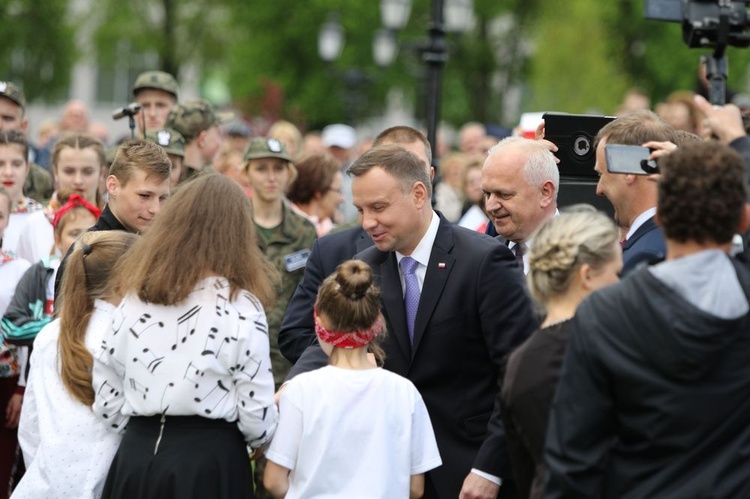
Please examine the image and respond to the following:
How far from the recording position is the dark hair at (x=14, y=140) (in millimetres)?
9094

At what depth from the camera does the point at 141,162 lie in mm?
6867

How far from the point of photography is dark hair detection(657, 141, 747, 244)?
13.6ft

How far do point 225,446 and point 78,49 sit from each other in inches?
1645

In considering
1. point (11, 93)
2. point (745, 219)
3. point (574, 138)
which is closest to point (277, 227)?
point (11, 93)

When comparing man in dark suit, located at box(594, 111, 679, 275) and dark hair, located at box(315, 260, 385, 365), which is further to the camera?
man in dark suit, located at box(594, 111, 679, 275)

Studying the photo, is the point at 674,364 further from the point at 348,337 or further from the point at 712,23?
the point at 712,23

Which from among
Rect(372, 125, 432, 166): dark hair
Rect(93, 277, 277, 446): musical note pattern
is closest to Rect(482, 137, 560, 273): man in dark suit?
Rect(93, 277, 277, 446): musical note pattern

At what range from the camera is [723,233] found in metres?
4.20

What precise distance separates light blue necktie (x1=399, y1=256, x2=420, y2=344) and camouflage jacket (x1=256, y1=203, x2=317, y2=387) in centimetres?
299

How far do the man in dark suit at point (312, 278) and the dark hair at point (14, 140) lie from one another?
3.06 meters

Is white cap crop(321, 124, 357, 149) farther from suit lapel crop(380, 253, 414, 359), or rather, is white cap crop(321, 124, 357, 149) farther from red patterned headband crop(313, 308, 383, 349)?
red patterned headband crop(313, 308, 383, 349)

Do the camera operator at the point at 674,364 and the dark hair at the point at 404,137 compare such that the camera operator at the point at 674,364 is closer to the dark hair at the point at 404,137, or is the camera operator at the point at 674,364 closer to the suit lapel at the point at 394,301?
the suit lapel at the point at 394,301

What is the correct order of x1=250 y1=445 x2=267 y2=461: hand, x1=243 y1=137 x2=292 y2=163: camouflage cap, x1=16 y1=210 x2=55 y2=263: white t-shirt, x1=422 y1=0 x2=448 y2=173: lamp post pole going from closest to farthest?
x1=250 y1=445 x2=267 y2=461: hand → x1=16 y1=210 x2=55 y2=263: white t-shirt → x1=243 y1=137 x2=292 y2=163: camouflage cap → x1=422 y1=0 x2=448 y2=173: lamp post pole

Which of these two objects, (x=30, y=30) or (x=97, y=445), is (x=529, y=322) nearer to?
(x=97, y=445)
